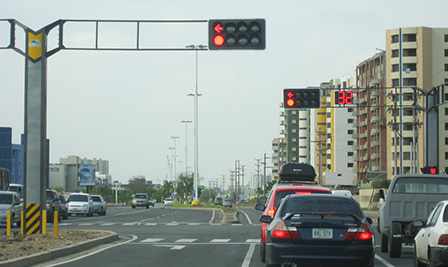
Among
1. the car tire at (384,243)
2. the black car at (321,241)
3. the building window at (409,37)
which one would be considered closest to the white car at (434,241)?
the black car at (321,241)

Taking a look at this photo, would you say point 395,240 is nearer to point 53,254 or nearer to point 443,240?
point 443,240

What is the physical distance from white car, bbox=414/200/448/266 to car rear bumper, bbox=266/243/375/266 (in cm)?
120

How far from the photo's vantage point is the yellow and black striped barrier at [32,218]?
23.5m

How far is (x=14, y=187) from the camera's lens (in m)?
47.5

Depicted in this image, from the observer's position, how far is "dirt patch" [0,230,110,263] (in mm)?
17386

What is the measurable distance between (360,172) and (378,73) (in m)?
21.8

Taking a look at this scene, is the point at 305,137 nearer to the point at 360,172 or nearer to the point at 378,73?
the point at 360,172

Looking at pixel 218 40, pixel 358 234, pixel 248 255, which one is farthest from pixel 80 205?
pixel 358 234

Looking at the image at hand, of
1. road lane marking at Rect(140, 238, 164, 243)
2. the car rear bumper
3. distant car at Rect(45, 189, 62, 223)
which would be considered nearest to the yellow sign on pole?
road lane marking at Rect(140, 238, 164, 243)

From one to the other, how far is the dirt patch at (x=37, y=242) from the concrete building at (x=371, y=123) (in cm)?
9857

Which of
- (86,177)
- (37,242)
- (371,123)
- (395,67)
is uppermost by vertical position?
(395,67)

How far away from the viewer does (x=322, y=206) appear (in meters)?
13.3

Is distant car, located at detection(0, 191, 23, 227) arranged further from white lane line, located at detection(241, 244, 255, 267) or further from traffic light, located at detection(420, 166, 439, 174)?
traffic light, located at detection(420, 166, 439, 174)

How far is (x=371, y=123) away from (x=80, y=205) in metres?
86.0
